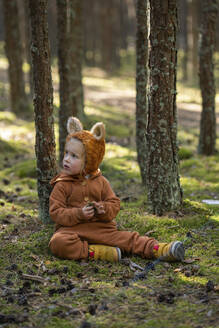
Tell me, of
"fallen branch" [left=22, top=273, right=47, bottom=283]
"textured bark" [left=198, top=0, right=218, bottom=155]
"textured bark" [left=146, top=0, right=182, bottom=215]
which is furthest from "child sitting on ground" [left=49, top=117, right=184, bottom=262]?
"textured bark" [left=198, top=0, right=218, bottom=155]

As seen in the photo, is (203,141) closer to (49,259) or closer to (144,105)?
(144,105)

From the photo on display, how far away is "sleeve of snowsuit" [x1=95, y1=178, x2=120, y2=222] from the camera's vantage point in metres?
5.52

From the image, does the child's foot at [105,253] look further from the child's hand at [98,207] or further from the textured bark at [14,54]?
the textured bark at [14,54]

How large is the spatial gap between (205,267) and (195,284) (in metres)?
0.47

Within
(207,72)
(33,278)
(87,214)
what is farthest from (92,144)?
(207,72)

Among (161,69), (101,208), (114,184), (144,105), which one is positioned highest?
(161,69)

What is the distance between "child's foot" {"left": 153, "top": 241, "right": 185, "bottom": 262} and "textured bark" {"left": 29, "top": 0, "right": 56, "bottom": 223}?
195cm

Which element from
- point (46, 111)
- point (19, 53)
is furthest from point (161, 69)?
point (19, 53)

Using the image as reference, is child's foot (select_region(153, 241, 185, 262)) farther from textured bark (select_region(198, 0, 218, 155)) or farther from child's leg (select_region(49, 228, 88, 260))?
textured bark (select_region(198, 0, 218, 155))

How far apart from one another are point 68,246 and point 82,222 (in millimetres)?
417

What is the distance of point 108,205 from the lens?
554 centimetres

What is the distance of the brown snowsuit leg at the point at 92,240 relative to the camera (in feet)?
17.3

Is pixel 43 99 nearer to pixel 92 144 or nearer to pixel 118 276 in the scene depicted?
pixel 92 144

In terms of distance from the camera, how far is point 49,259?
537 cm
